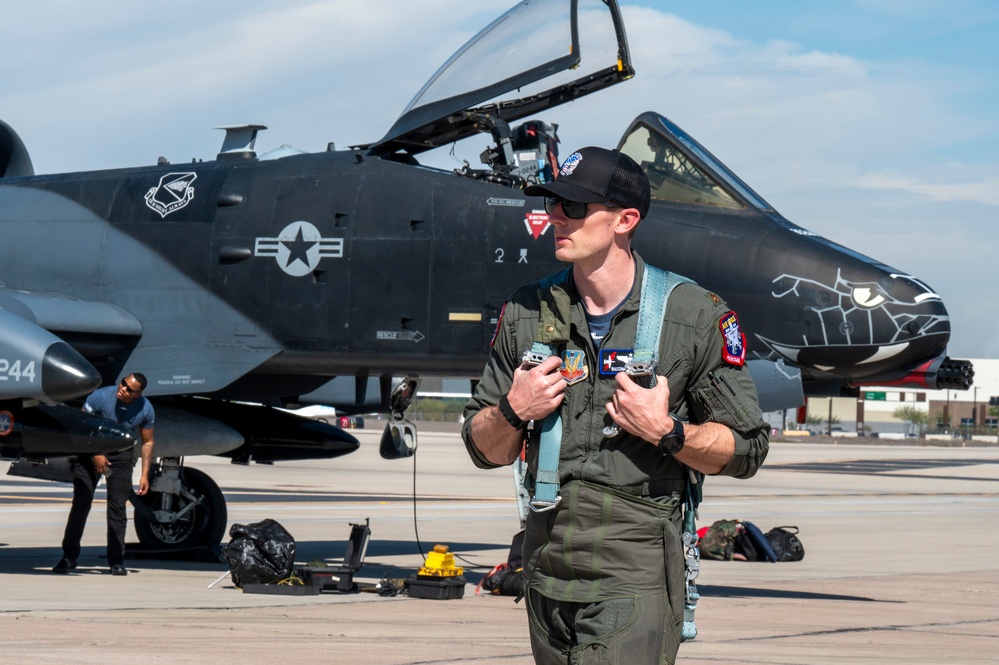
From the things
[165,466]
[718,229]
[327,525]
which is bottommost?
[327,525]

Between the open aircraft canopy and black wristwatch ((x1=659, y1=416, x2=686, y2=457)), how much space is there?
768cm

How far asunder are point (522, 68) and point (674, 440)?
7945mm

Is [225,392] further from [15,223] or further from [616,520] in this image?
[616,520]

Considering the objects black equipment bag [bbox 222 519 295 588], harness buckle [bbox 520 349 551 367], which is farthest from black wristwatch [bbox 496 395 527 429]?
black equipment bag [bbox 222 519 295 588]

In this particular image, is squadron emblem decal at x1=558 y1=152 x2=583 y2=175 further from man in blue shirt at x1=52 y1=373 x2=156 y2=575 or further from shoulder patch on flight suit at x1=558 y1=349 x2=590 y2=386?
man in blue shirt at x1=52 y1=373 x2=156 y2=575

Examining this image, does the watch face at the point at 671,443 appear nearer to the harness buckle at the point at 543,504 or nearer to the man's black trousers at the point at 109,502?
the harness buckle at the point at 543,504

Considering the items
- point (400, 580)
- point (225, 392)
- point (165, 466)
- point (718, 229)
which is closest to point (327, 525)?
point (165, 466)

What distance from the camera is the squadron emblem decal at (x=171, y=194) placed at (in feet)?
42.4

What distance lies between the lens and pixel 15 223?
44.6 ft

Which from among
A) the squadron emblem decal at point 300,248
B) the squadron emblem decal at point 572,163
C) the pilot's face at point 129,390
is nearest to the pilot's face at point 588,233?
the squadron emblem decal at point 572,163

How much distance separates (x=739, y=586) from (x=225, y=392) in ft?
Answer: 16.9

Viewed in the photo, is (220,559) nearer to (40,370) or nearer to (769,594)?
(40,370)

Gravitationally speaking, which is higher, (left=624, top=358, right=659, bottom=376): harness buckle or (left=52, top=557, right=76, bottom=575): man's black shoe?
(left=624, top=358, right=659, bottom=376): harness buckle

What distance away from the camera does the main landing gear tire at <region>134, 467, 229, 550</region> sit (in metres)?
14.7
